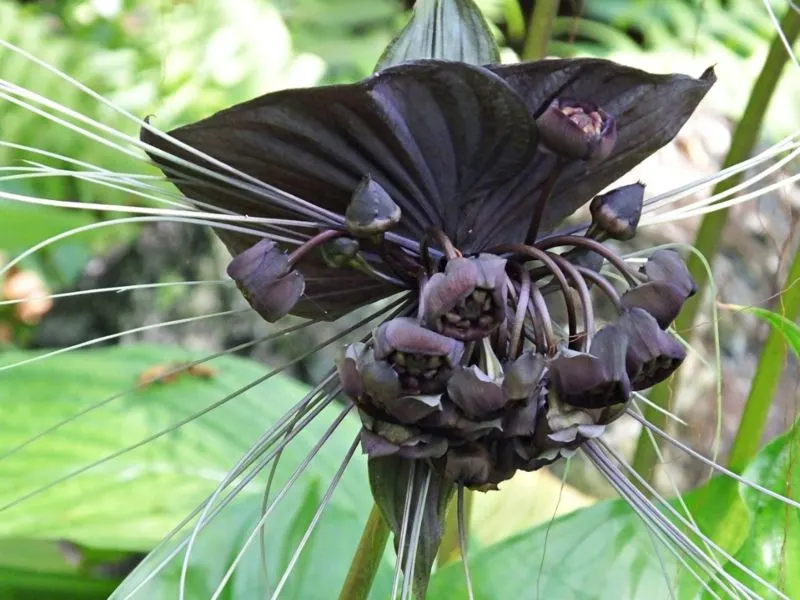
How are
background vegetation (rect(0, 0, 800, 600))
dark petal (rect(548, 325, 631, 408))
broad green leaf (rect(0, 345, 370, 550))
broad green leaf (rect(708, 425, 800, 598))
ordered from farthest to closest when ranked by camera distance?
broad green leaf (rect(0, 345, 370, 550))
background vegetation (rect(0, 0, 800, 600))
broad green leaf (rect(708, 425, 800, 598))
dark petal (rect(548, 325, 631, 408))

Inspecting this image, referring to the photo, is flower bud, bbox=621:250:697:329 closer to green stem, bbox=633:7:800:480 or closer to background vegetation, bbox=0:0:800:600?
background vegetation, bbox=0:0:800:600

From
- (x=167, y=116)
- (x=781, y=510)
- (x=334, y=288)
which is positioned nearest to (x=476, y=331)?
(x=334, y=288)

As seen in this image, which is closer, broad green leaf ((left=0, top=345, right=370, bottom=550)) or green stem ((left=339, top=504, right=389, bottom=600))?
green stem ((left=339, top=504, right=389, bottom=600))

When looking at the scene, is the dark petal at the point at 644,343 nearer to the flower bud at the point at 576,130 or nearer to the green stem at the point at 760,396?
the flower bud at the point at 576,130

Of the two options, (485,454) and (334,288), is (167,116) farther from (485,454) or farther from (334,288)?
(485,454)

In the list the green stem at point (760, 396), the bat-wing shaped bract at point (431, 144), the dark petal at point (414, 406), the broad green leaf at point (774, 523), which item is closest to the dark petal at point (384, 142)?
the bat-wing shaped bract at point (431, 144)

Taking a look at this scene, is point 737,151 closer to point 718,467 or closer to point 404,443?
point 718,467

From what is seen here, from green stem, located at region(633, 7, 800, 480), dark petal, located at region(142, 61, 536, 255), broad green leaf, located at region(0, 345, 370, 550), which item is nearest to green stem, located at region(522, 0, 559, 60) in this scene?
green stem, located at region(633, 7, 800, 480)
